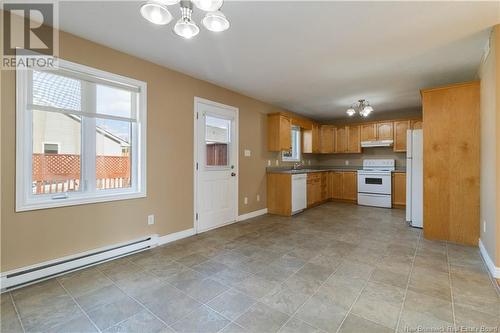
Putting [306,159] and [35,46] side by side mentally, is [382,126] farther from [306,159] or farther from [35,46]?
[35,46]

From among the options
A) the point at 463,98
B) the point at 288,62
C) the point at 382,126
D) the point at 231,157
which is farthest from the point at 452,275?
the point at 382,126

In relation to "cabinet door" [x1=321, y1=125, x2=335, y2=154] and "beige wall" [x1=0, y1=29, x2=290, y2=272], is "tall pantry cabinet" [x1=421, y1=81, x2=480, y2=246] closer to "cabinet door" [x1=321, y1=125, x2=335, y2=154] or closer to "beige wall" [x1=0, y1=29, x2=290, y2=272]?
"beige wall" [x1=0, y1=29, x2=290, y2=272]

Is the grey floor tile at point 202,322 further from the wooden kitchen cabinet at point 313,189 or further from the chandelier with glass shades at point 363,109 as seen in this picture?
the chandelier with glass shades at point 363,109

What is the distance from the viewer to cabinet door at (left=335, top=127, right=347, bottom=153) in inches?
271

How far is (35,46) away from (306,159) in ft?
20.3

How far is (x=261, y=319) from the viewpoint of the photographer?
5.61ft

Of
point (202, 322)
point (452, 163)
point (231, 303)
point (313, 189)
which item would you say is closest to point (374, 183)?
point (313, 189)

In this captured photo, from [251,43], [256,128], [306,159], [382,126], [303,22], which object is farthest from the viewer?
[306,159]

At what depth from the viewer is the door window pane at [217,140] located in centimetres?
402

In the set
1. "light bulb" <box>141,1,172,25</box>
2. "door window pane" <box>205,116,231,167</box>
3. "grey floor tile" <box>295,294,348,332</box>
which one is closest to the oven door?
"door window pane" <box>205,116,231,167</box>

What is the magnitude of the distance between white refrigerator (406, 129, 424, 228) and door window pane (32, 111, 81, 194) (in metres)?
4.95

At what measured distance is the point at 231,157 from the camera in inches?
174

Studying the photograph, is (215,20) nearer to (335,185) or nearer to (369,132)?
(369,132)

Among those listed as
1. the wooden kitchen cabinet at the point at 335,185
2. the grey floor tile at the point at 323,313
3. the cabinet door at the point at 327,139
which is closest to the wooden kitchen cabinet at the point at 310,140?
the cabinet door at the point at 327,139
